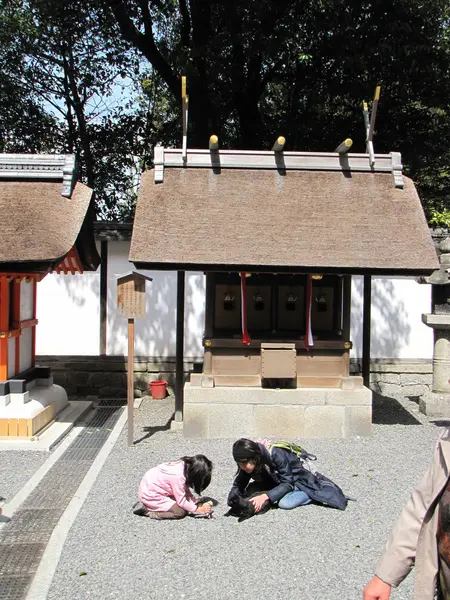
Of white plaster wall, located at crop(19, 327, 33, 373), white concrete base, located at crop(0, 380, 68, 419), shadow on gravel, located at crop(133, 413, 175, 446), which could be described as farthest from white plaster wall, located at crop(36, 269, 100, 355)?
shadow on gravel, located at crop(133, 413, 175, 446)

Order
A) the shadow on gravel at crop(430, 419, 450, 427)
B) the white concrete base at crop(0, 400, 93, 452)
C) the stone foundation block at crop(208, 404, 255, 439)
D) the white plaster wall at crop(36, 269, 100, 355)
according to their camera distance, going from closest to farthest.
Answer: the white concrete base at crop(0, 400, 93, 452) < the stone foundation block at crop(208, 404, 255, 439) < the shadow on gravel at crop(430, 419, 450, 427) < the white plaster wall at crop(36, 269, 100, 355)

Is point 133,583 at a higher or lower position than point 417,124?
lower

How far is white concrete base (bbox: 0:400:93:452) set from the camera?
24.5 ft

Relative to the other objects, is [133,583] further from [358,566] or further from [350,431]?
[350,431]

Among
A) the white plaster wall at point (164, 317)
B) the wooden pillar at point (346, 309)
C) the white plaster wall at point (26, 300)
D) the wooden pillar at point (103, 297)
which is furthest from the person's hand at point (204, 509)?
the wooden pillar at point (103, 297)

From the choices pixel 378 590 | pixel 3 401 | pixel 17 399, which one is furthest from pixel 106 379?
Answer: pixel 378 590

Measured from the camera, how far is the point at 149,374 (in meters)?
11.3

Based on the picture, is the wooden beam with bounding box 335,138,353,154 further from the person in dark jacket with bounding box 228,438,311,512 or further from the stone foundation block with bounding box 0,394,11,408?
the stone foundation block with bounding box 0,394,11,408

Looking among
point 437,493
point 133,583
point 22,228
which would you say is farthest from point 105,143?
point 437,493

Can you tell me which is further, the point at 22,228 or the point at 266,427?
the point at 266,427

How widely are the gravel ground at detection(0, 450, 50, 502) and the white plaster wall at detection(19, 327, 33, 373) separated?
1613mm

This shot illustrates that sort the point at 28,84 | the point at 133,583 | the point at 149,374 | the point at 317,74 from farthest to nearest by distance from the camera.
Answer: the point at 28,84, the point at 317,74, the point at 149,374, the point at 133,583

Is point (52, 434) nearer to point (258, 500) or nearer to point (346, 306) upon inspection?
point (258, 500)

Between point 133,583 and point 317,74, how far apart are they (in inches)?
495
